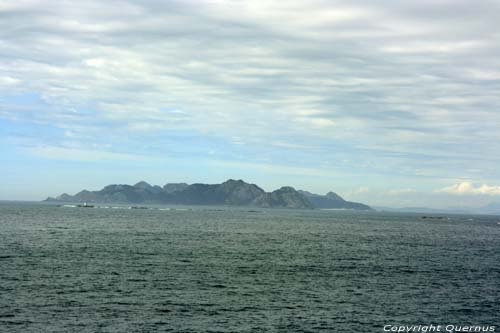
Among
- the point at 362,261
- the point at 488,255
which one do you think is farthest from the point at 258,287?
the point at 488,255

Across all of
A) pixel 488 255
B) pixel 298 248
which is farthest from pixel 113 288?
pixel 488 255

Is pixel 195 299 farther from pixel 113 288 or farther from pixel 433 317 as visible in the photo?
pixel 433 317

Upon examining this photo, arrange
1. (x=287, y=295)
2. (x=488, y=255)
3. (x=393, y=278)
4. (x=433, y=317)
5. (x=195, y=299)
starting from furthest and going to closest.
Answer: (x=488, y=255), (x=393, y=278), (x=287, y=295), (x=195, y=299), (x=433, y=317)

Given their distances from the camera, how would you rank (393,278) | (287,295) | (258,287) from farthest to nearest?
(393,278), (258,287), (287,295)

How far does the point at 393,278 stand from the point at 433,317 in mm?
27509

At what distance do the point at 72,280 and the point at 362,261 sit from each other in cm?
5872

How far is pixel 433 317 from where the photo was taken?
61.2 m

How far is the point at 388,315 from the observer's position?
203 feet

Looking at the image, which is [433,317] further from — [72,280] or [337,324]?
[72,280]

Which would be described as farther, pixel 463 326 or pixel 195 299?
pixel 195 299

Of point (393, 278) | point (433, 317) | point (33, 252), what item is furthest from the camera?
point (33, 252)

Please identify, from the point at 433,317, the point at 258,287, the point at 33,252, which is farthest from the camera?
the point at 33,252

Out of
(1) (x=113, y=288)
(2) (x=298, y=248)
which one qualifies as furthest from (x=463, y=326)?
(2) (x=298, y=248)

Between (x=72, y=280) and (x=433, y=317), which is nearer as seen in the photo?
(x=433, y=317)
